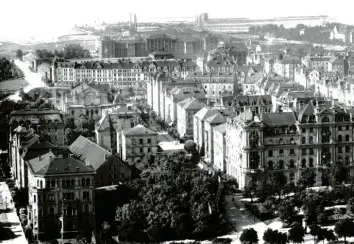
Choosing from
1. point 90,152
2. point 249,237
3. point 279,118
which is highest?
point 279,118

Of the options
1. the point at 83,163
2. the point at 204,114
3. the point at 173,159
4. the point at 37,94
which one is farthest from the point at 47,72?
the point at 83,163

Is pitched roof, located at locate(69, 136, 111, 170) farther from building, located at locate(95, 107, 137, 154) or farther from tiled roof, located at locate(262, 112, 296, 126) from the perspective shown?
tiled roof, located at locate(262, 112, 296, 126)

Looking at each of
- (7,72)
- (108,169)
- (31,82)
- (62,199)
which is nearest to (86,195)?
(62,199)

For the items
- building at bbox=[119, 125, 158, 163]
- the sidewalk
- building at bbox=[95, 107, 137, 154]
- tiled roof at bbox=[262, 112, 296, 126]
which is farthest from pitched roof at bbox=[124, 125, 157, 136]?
the sidewalk

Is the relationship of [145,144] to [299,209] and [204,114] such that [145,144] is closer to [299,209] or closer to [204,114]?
[204,114]

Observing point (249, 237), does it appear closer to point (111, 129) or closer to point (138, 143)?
point (138, 143)
